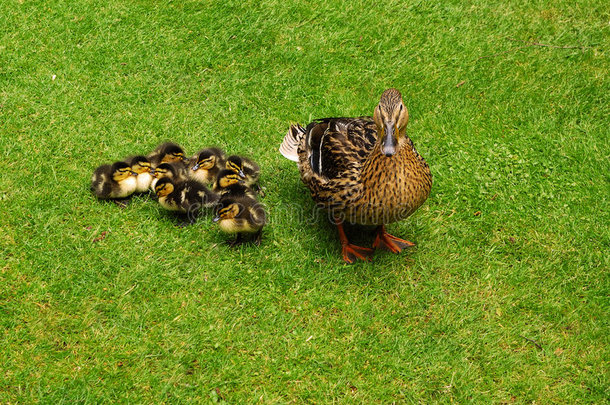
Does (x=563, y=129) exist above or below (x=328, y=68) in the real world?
below

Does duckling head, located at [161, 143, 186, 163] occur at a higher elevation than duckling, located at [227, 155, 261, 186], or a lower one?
higher

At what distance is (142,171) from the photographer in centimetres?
445

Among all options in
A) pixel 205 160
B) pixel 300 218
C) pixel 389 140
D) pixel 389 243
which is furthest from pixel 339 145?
pixel 205 160

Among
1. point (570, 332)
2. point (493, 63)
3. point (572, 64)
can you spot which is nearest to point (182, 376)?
point (570, 332)

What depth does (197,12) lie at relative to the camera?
622cm

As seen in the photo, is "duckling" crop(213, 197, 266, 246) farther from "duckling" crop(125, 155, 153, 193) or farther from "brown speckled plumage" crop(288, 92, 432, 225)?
"duckling" crop(125, 155, 153, 193)

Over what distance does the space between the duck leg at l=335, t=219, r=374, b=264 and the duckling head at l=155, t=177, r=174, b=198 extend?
4.45 feet

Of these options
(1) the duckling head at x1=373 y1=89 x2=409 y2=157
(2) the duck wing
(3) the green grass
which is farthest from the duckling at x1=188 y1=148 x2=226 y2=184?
(1) the duckling head at x1=373 y1=89 x2=409 y2=157

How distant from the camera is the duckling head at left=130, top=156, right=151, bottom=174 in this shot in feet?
14.5

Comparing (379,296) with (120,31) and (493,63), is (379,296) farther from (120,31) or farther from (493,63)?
(120,31)

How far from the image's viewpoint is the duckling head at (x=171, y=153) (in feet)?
15.2

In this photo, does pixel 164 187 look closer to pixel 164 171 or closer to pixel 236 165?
pixel 164 171

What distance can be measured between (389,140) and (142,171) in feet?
6.89

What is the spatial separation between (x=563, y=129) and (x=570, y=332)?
2.24 metres
